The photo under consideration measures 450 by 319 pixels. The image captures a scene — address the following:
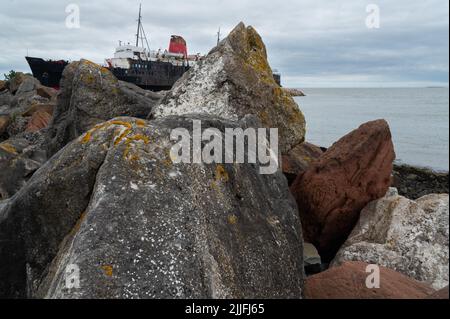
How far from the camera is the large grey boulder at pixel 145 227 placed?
362 centimetres

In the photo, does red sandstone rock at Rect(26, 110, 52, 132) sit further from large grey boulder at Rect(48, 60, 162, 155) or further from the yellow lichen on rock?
the yellow lichen on rock

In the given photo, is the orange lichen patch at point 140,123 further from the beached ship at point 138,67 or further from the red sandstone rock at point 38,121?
the beached ship at point 138,67

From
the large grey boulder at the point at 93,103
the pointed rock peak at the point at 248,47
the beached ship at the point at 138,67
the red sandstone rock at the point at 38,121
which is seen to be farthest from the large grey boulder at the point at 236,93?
the beached ship at the point at 138,67

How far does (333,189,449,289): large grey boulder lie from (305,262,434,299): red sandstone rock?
1.31 m

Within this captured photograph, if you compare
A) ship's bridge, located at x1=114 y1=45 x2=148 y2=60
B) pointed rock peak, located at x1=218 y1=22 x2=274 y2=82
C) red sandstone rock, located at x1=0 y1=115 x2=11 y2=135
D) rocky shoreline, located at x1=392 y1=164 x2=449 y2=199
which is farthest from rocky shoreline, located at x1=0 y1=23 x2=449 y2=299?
ship's bridge, located at x1=114 y1=45 x2=148 y2=60

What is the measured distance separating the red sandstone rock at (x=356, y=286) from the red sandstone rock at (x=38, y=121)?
56.1 ft

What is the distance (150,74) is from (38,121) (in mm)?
45140

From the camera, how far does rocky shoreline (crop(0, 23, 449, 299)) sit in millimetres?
3715

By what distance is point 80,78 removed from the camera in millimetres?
10945

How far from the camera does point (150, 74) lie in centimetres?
6362

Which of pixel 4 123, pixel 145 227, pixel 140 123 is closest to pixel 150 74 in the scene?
pixel 4 123
